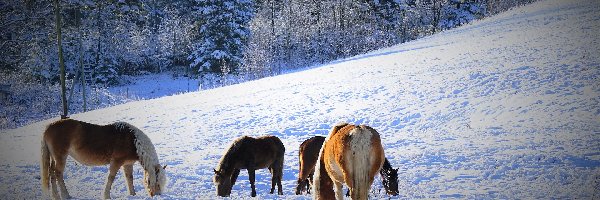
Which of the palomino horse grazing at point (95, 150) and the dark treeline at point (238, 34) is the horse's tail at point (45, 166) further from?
the dark treeline at point (238, 34)

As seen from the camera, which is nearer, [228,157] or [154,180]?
[154,180]

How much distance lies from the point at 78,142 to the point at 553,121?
10.8 meters

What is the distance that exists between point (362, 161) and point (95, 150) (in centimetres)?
466

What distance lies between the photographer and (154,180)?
6020 mm

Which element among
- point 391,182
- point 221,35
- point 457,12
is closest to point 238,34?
point 221,35

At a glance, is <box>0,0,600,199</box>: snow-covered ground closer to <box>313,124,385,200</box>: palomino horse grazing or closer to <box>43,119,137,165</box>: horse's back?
<box>43,119,137,165</box>: horse's back

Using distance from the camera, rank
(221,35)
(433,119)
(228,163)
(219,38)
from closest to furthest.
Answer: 1. (228,163)
2. (433,119)
3. (221,35)
4. (219,38)

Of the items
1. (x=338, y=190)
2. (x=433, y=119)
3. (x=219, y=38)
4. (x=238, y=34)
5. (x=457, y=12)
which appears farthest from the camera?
(x=457, y=12)

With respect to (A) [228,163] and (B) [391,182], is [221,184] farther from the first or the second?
(B) [391,182]

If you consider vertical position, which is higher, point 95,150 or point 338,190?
point 338,190

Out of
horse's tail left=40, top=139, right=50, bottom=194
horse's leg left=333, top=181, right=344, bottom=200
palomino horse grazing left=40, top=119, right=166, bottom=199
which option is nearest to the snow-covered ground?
palomino horse grazing left=40, top=119, right=166, bottom=199

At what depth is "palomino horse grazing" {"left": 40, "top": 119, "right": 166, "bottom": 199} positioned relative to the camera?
5.87m

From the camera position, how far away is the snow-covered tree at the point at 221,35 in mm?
36906

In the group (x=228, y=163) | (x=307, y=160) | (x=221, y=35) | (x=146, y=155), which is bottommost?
(x=221, y=35)
